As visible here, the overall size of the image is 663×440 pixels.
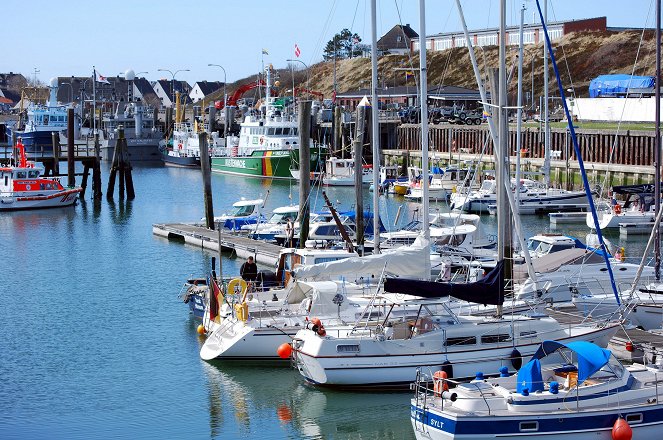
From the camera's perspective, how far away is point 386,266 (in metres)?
26.0

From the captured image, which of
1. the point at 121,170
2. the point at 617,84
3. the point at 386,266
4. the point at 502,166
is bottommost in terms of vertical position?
the point at 386,266

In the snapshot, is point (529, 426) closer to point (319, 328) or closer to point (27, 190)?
point (319, 328)

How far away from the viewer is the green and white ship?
84.9m

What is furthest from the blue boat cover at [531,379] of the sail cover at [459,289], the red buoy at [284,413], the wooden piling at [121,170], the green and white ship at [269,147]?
the green and white ship at [269,147]

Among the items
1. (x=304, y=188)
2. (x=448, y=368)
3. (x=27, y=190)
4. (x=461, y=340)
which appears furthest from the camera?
(x=27, y=190)

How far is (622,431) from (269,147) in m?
69.6

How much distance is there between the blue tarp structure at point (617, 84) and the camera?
77.8 m

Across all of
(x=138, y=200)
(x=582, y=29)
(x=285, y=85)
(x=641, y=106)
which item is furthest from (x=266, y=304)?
(x=285, y=85)

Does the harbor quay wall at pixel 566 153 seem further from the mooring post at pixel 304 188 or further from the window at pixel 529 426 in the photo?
the window at pixel 529 426

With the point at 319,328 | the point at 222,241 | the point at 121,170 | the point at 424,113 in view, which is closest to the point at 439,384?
the point at 319,328

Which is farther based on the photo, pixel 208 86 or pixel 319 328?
pixel 208 86

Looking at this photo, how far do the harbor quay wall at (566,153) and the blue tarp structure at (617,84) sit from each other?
33.5ft

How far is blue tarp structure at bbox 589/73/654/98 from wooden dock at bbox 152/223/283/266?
40.0 m

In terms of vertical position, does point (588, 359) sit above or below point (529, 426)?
above
